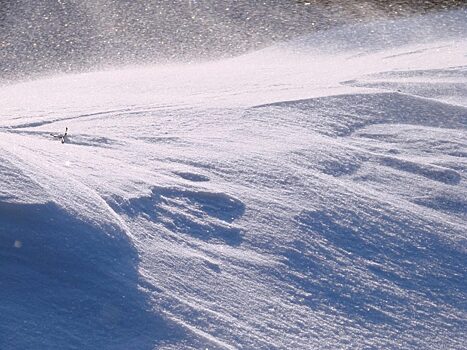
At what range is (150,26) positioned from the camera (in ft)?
19.7

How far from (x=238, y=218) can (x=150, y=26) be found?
12.0 ft

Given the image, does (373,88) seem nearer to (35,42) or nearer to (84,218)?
(84,218)

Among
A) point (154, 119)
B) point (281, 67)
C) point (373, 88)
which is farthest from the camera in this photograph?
point (281, 67)

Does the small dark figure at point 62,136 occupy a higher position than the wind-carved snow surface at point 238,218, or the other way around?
the small dark figure at point 62,136

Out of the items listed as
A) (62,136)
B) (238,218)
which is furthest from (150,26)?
(238,218)

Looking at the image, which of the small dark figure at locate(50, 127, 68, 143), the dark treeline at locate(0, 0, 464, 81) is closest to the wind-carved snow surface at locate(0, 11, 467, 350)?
the small dark figure at locate(50, 127, 68, 143)

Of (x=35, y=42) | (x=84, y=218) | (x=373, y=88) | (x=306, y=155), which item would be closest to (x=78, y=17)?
(x=35, y=42)

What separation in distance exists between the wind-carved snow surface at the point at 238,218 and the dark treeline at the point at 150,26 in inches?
61.5

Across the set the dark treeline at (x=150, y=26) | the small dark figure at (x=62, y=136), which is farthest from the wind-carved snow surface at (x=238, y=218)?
the dark treeline at (x=150, y=26)

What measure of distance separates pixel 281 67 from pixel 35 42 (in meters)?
1.90

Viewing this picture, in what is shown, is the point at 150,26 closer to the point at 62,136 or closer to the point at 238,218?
the point at 62,136

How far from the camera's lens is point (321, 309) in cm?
228

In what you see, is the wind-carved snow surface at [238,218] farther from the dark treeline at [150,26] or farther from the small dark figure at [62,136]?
the dark treeline at [150,26]

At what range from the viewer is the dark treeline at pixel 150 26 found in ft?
17.6
